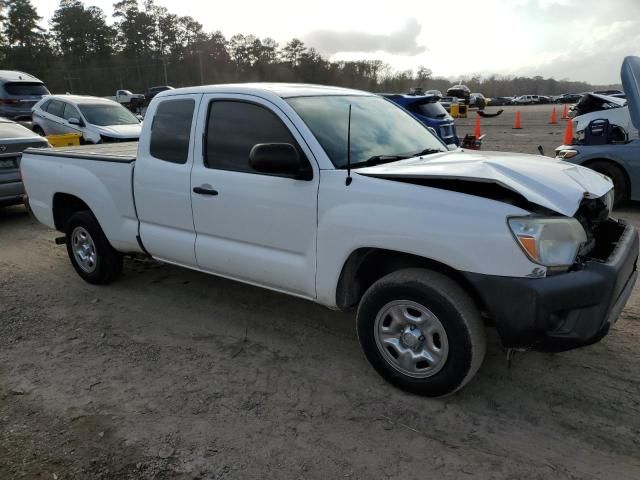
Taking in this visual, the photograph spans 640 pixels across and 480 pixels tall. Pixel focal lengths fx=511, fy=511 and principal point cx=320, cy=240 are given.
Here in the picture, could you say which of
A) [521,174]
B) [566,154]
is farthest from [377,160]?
[566,154]

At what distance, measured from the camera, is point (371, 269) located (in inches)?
137

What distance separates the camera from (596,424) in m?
2.91

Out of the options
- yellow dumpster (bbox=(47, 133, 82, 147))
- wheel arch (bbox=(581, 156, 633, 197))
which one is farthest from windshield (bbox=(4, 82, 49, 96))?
wheel arch (bbox=(581, 156, 633, 197))

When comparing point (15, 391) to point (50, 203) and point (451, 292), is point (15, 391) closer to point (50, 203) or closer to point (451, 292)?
point (50, 203)

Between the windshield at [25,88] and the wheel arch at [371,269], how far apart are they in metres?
19.4

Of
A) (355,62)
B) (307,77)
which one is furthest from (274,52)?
(355,62)

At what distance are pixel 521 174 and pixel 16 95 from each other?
20.1 metres

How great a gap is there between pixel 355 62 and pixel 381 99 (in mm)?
82546

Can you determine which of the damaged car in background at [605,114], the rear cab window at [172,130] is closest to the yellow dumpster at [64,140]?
the rear cab window at [172,130]

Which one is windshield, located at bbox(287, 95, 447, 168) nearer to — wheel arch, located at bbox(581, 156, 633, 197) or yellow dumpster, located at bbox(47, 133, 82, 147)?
wheel arch, located at bbox(581, 156, 633, 197)

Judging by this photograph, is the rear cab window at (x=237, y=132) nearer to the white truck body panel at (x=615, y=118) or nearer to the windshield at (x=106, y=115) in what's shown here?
the white truck body panel at (x=615, y=118)

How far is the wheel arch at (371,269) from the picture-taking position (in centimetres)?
307

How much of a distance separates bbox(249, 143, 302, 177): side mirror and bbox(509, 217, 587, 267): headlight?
138 cm

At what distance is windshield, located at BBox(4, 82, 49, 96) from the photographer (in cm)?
1823
